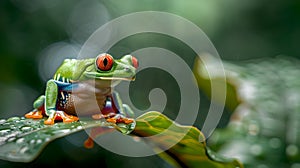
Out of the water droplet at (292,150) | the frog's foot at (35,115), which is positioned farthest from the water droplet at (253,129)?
the frog's foot at (35,115)

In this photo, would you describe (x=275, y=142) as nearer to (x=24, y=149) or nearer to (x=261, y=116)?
(x=261, y=116)

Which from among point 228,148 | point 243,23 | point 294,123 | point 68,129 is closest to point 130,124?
point 68,129

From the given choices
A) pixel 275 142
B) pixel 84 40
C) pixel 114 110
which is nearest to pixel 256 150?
pixel 275 142

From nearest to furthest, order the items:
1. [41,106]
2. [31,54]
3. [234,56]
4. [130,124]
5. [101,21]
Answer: [130,124] → [41,106] → [31,54] → [234,56] → [101,21]

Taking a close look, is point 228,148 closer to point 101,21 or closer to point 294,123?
A: point 294,123

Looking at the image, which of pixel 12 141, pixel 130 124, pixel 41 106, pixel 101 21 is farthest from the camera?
pixel 101 21

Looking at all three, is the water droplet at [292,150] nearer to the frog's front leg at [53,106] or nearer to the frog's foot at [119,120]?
the frog's foot at [119,120]
